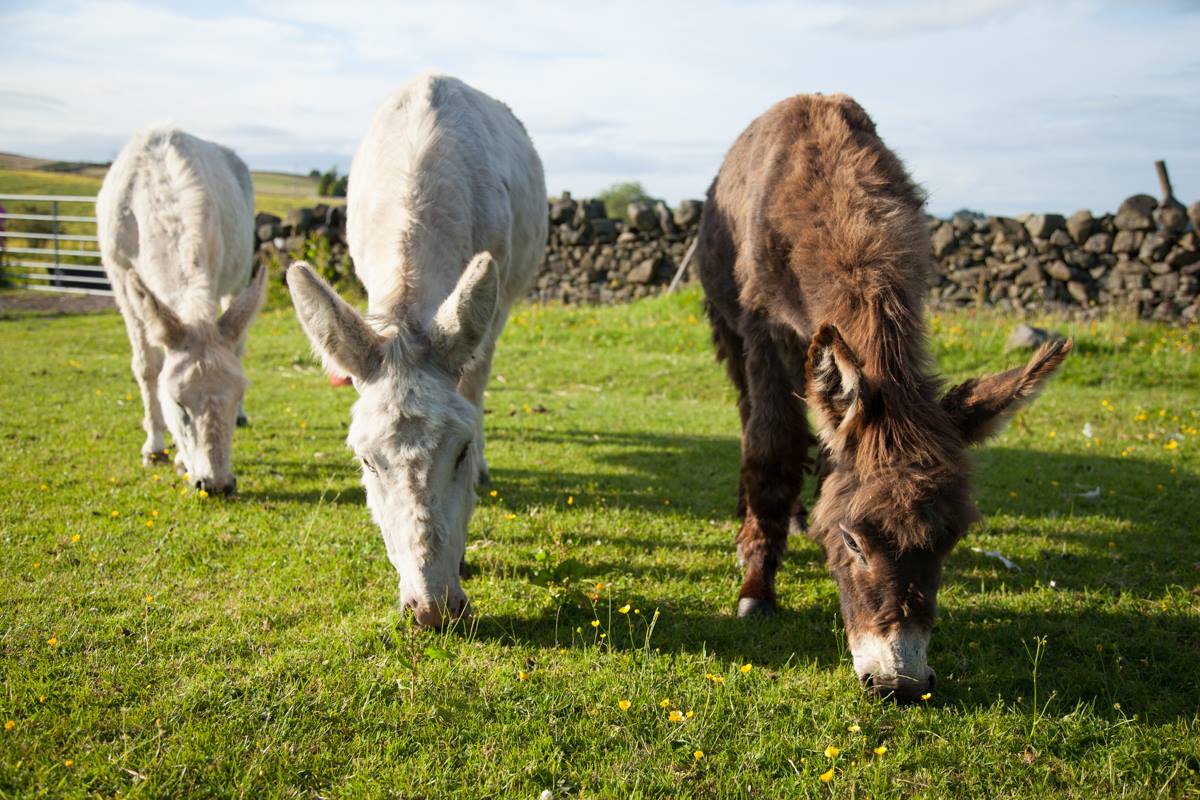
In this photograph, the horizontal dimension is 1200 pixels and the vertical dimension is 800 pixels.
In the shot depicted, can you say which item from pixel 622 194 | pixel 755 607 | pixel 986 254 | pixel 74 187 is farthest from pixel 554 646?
pixel 74 187

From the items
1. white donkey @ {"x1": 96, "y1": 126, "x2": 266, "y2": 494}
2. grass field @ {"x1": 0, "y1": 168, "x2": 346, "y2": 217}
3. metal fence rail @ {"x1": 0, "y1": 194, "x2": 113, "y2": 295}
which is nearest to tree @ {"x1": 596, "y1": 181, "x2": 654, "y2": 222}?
grass field @ {"x1": 0, "y1": 168, "x2": 346, "y2": 217}

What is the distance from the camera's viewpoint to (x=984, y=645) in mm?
3938

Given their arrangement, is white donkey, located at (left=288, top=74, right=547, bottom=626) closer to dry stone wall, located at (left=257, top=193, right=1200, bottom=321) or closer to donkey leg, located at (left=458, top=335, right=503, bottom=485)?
donkey leg, located at (left=458, top=335, right=503, bottom=485)

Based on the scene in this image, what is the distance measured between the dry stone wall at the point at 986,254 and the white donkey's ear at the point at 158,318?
8.77 m

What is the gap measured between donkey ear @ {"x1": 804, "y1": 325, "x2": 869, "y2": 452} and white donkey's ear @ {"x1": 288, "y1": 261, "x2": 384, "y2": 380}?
1950 mm

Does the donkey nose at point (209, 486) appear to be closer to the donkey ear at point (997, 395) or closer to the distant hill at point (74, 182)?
the donkey ear at point (997, 395)

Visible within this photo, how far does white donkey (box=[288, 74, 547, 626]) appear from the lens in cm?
352

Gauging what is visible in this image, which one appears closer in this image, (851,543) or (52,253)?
(851,543)

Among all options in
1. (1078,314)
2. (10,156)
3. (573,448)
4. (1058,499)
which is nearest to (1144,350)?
(1078,314)

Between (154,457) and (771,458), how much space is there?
5.25 meters

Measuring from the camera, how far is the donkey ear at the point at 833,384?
3.16 meters

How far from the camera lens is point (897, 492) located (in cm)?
313

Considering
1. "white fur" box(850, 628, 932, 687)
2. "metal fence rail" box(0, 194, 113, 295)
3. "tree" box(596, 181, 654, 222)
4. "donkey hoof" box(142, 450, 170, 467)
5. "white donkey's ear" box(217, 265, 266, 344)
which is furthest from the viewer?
"tree" box(596, 181, 654, 222)

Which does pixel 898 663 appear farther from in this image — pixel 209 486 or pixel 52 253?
pixel 52 253
